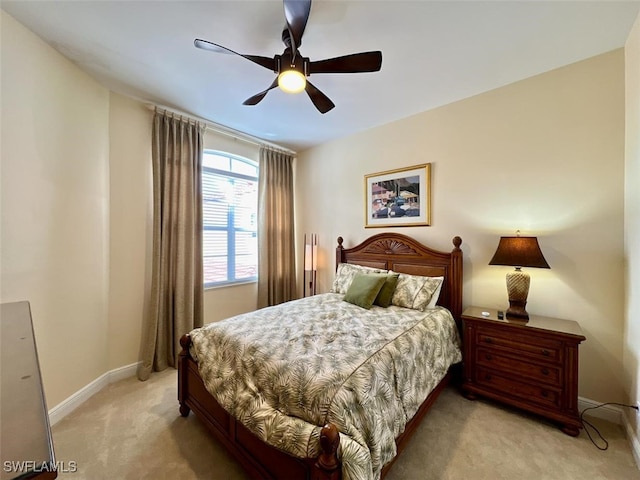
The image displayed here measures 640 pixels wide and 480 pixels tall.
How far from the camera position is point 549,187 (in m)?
2.21

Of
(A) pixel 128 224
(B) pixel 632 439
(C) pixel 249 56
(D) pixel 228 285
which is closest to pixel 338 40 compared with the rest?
(C) pixel 249 56

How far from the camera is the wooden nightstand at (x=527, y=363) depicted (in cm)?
181

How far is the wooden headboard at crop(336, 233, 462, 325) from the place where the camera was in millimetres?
2561

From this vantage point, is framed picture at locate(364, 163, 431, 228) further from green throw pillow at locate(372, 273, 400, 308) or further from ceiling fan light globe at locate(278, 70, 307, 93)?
ceiling fan light globe at locate(278, 70, 307, 93)

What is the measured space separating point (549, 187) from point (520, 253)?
2.26 ft

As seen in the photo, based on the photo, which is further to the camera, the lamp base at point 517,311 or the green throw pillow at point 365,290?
the green throw pillow at point 365,290

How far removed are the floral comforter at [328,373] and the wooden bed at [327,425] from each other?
84mm

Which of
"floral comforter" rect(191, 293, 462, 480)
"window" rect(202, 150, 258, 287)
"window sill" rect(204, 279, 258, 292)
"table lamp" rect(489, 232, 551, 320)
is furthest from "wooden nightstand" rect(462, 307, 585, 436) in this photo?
"window" rect(202, 150, 258, 287)

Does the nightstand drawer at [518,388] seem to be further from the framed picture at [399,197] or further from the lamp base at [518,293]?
the framed picture at [399,197]

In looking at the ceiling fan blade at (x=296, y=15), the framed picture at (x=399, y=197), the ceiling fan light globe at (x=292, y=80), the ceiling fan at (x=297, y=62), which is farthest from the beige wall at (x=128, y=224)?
the framed picture at (x=399, y=197)

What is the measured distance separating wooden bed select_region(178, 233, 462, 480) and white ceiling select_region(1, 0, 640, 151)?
5.11 feet

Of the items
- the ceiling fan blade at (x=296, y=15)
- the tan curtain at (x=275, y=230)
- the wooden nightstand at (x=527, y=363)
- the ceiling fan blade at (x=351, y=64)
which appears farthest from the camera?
the tan curtain at (x=275, y=230)

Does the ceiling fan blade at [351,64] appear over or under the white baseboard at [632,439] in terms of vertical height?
over

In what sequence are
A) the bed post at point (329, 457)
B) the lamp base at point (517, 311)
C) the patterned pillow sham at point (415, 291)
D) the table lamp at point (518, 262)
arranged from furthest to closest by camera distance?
the patterned pillow sham at point (415, 291) → the lamp base at point (517, 311) → the table lamp at point (518, 262) → the bed post at point (329, 457)
